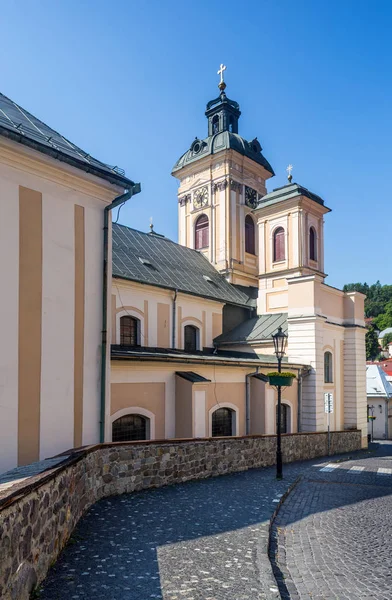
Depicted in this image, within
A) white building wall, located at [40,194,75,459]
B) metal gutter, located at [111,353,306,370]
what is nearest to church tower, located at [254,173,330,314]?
metal gutter, located at [111,353,306,370]

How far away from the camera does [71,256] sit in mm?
9406

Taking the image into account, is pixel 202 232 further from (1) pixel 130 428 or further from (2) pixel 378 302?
(2) pixel 378 302

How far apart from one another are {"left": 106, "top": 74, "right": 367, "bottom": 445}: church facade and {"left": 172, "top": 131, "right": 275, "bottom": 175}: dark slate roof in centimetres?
10

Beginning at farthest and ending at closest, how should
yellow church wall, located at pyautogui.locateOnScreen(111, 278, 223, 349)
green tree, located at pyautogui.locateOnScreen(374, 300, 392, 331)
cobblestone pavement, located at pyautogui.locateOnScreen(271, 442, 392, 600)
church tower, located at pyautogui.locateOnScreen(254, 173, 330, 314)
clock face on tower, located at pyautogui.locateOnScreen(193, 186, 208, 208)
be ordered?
1. green tree, located at pyautogui.locateOnScreen(374, 300, 392, 331)
2. clock face on tower, located at pyautogui.locateOnScreen(193, 186, 208, 208)
3. church tower, located at pyautogui.locateOnScreen(254, 173, 330, 314)
4. yellow church wall, located at pyautogui.locateOnScreen(111, 278, 223, 349)
5. cobblestone pavement, located at pyautogui.locateOnScreen(271, 442, 392, 600)

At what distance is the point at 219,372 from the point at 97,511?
32.4ft

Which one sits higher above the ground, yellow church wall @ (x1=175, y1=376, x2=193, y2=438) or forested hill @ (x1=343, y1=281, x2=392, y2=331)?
forested hill @ (x1=343, y1=281, x2=392, y2=331)

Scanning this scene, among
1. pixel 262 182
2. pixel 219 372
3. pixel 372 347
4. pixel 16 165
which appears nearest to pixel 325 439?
pixel 219 372

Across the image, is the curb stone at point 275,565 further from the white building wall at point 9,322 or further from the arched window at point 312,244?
the arched window at point 312,244

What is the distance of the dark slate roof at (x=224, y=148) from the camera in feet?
104

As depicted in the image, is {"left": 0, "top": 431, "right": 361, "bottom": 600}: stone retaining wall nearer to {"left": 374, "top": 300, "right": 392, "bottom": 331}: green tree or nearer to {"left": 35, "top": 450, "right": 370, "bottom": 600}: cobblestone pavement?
{"left": 35, "top": 450, "right": 370, "bottom": 600}: cobblestone pavement

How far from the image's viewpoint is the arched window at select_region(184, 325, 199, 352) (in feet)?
74.1

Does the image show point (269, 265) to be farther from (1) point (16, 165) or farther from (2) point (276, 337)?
(1) point (16, 165)

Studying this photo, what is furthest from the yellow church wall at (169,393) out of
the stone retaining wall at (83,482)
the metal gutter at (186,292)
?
the metal gutter at (186,292)

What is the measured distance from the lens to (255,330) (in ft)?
79.8
